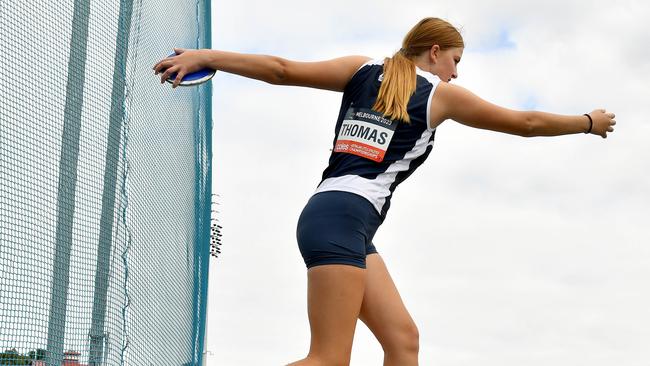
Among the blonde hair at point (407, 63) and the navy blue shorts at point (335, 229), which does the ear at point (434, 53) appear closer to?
the blonde hair at point (407, 63)

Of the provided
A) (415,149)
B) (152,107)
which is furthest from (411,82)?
(152,107)

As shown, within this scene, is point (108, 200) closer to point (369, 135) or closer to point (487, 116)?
point (369, 135)

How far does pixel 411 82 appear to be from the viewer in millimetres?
3359

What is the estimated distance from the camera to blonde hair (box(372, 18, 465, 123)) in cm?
332

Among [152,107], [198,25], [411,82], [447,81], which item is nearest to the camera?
[411,82]

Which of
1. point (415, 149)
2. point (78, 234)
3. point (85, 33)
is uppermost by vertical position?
point (85, 33)

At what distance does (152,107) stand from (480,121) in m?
1.96

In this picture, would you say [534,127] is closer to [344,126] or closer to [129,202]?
[344,126]

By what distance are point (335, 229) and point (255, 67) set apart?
594 millimetres

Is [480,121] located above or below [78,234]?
above

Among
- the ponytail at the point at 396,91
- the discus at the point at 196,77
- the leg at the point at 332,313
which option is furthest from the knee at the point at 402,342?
the discus at the point at 196,77

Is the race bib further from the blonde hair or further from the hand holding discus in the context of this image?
the hand holding discus

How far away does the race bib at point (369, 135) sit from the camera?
3309 millimetres

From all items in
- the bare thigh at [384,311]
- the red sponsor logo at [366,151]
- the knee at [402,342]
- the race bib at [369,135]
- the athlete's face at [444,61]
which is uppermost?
the athlete's face at [444,61]
